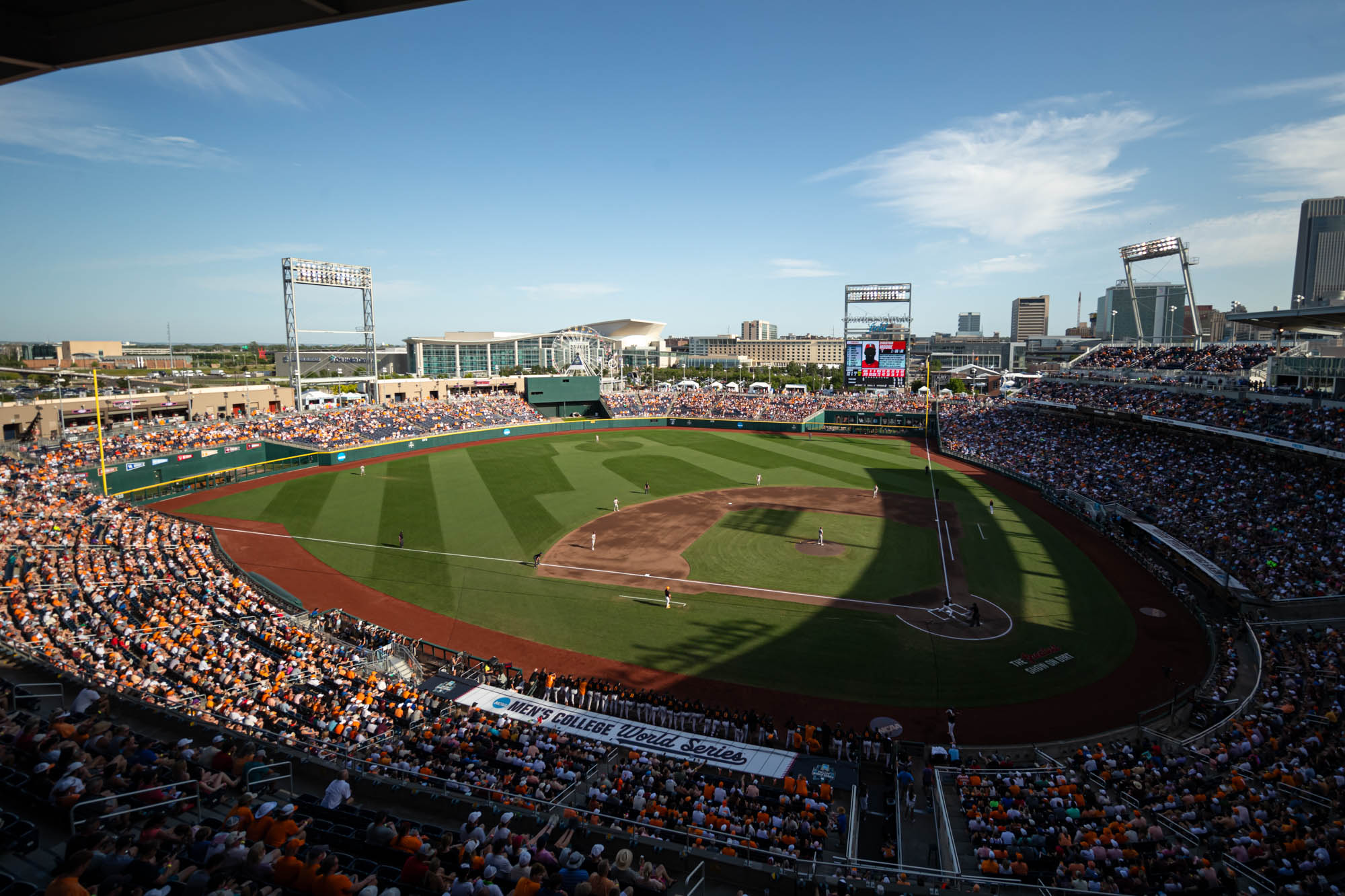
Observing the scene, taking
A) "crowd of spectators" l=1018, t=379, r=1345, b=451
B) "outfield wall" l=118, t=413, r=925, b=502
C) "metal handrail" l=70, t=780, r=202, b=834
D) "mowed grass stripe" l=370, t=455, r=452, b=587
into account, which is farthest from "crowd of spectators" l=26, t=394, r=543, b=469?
"crowd of spectators" l=1018, t=379, r=1345, b=451

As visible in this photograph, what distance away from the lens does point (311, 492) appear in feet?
133

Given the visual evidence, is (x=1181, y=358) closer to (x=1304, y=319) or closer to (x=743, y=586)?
(x=1304, y=319)

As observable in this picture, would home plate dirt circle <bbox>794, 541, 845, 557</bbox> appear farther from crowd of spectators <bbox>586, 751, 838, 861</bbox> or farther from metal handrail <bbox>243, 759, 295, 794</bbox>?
metal handrail <bbox>243, 759, 295, 794</bbox>

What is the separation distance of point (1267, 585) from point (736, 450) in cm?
3928

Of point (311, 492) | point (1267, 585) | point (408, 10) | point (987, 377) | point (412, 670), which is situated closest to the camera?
point (408, 10)

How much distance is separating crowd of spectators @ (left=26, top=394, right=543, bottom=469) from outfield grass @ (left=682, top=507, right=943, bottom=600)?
32665 mm

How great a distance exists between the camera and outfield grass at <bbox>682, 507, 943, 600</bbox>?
26.1 m

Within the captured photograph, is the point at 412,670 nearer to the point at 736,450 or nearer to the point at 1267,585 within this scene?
the point at 1267,585

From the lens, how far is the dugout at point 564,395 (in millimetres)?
73062

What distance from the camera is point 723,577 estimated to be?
26.8 metres

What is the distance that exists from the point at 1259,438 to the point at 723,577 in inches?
1008

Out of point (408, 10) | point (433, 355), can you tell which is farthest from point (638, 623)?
point (433, 355)

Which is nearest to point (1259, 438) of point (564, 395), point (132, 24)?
point (132, 24)

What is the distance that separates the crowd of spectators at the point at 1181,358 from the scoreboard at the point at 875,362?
1472 cm
